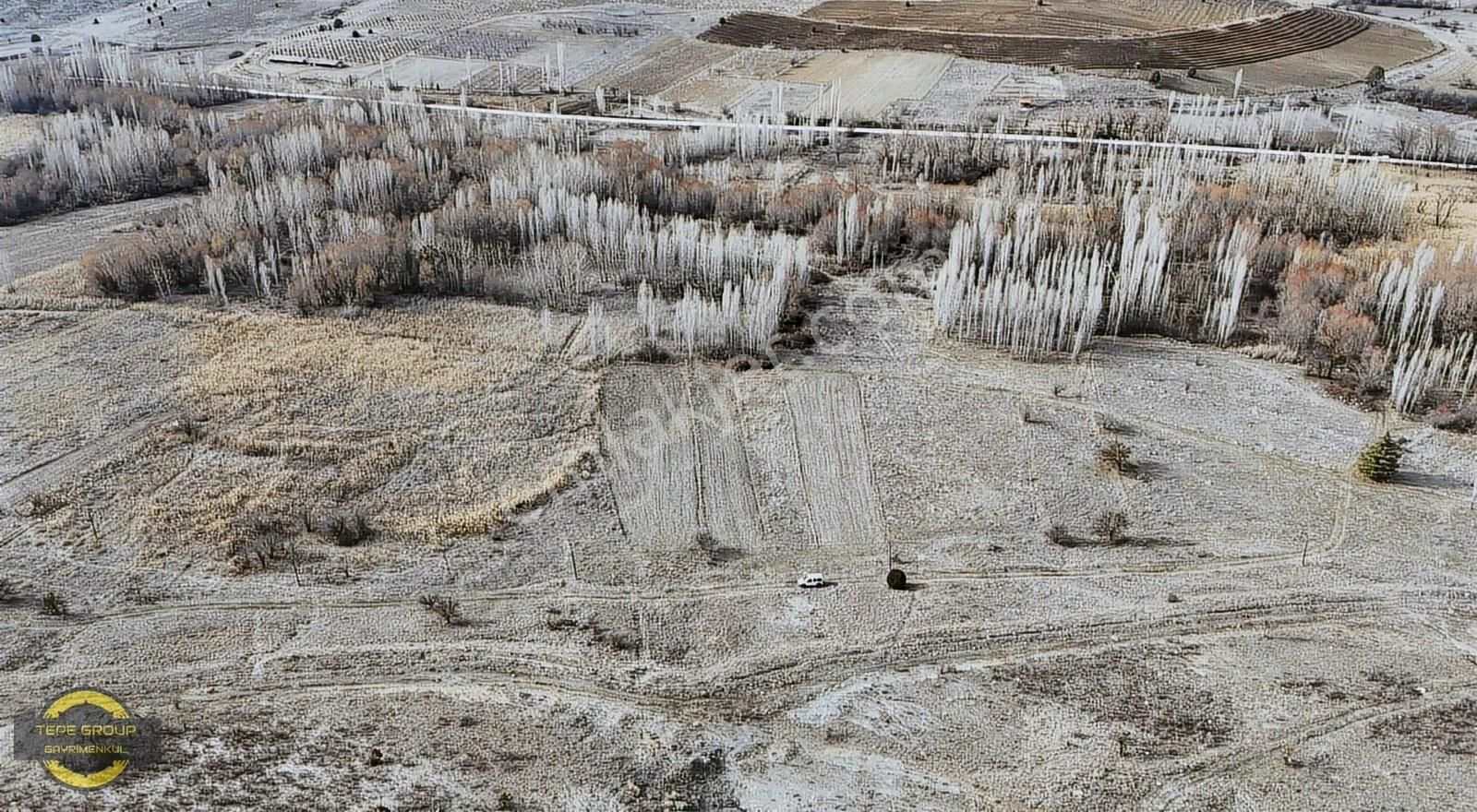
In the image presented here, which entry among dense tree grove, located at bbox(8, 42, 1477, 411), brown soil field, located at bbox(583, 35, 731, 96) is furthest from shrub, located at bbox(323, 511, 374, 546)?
brown soil field, located at bbox(583, 35, 731, 96)

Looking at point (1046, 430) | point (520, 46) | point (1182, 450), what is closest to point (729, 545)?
point (1046, 430)

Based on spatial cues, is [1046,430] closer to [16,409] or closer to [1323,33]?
[16,409]

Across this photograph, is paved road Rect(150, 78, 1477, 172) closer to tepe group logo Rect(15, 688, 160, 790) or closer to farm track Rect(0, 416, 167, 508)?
farm track Rect(0, 416, 167, 508)

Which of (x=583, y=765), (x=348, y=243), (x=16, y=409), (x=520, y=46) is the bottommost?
(x=583, y=765)

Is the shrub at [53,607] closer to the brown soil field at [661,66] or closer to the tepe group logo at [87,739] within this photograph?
the tepe group logo at [87,739]

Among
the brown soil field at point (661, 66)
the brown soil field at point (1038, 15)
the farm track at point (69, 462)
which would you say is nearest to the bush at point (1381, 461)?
the farm track at point (69, 462)
